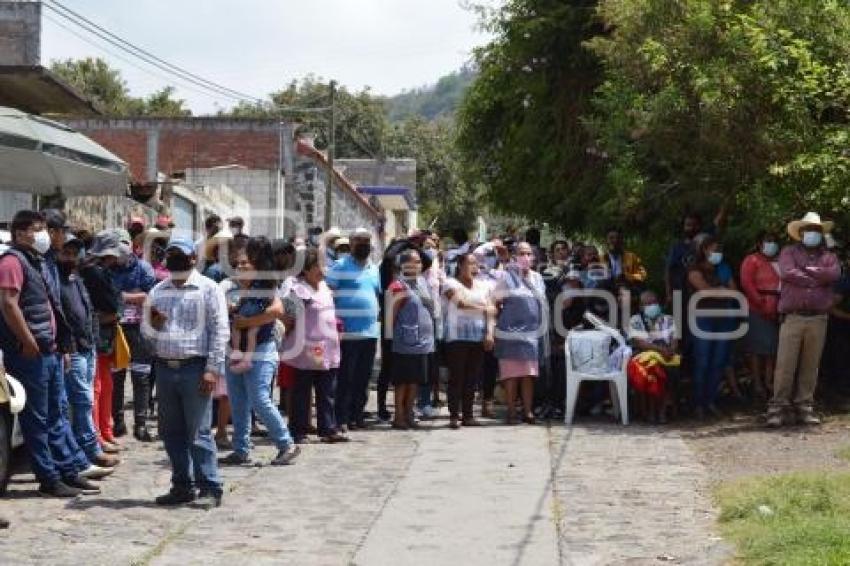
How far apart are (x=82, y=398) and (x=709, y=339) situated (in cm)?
640

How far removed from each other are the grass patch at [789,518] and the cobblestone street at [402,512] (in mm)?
192

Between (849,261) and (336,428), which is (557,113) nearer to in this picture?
(849,261)

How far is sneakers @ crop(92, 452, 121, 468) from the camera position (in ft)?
31.5

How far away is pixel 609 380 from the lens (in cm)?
1279

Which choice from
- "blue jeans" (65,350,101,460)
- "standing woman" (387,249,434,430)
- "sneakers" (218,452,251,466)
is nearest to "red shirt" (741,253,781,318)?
"standing woman" (387,249,434,430)

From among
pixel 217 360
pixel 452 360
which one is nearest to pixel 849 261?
pixel 452 360

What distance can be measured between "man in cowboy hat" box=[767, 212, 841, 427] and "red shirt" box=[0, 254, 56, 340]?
22.9 feet

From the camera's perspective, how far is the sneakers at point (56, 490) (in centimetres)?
867

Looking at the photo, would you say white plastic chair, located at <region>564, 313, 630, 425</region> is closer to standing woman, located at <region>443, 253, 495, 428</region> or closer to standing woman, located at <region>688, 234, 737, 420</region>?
standing woman, located at <region>688, 234, 737, 420</region>

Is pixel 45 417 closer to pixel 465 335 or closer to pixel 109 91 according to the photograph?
pixel 465 335

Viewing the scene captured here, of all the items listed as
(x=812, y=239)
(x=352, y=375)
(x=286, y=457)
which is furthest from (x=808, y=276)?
(x=286, y=457)

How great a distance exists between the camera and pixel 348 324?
1218cm

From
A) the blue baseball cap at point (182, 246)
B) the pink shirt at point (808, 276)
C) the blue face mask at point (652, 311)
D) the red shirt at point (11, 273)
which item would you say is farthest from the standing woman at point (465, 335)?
the red shirt at point (11, 273)

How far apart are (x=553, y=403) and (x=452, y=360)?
4.39ft
